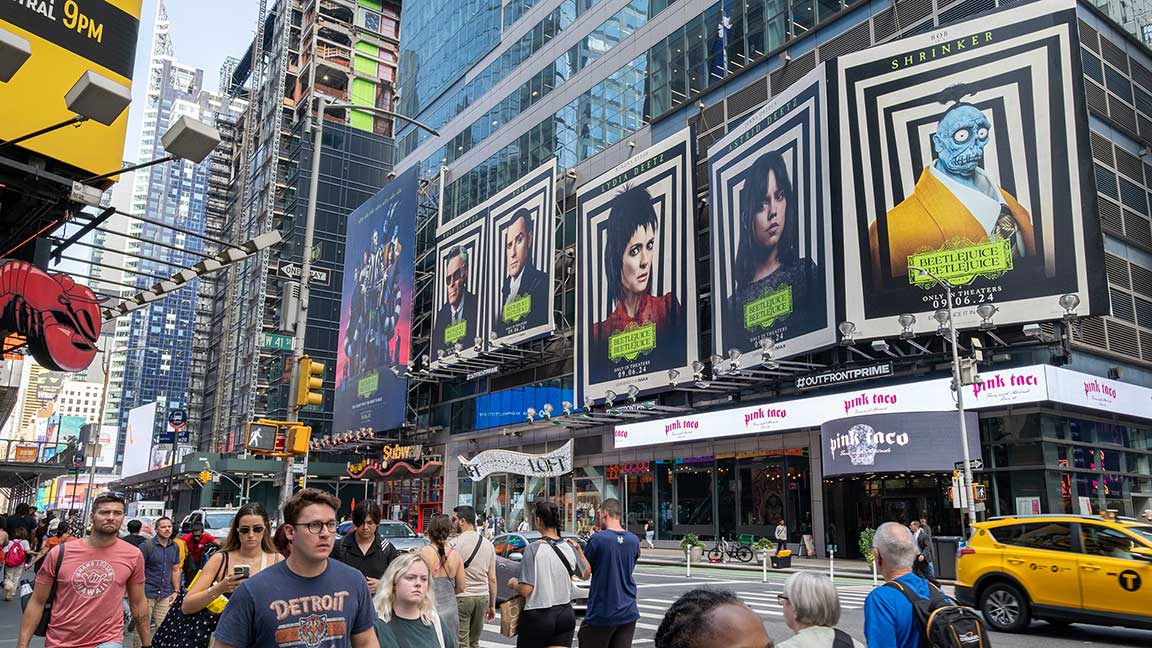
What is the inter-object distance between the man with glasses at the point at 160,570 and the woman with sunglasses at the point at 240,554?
5262 millimetres

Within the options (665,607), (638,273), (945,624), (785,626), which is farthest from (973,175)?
(945,624)

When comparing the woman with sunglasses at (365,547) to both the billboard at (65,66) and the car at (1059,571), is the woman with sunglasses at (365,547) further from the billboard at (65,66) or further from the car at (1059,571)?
the car at (1059,571)

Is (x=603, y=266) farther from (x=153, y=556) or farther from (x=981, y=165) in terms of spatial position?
(x=153, y=556)

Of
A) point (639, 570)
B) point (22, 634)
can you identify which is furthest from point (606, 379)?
point (22, 634)

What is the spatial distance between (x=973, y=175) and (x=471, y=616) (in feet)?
77.2

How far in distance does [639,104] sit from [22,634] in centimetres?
4025

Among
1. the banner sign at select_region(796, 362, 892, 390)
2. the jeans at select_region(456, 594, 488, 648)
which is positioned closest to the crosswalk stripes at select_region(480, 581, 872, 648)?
the jeans at select_region(456, 594, 488, 648)

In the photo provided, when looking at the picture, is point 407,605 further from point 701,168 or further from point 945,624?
point 701,168

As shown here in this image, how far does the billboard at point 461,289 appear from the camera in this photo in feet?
161

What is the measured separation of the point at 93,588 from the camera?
21.0 ft

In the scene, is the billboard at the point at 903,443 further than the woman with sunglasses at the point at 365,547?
Yes

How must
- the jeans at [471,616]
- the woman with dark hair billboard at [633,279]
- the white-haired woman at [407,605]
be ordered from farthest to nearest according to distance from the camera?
1. the woman with dark hair billboard at [633,279]
2. the jeans at [471,616]
3. the white-haired woman at [407,605]

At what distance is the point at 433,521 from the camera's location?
331 inches

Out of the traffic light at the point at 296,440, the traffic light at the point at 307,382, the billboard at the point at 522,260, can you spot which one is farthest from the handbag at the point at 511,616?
the billboard at the point at 522,260
